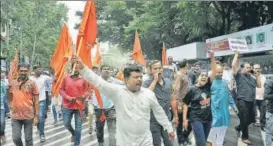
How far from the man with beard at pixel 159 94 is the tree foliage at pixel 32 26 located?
2651cm

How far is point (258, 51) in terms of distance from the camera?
1741 cm

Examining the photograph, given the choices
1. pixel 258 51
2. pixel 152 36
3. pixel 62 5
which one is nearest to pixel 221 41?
pixel 258 51

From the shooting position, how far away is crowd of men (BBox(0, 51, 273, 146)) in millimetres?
5113

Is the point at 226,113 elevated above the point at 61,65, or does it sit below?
below

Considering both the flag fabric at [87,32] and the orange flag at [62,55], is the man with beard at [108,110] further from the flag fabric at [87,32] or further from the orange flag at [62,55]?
the orange flag at [62,55]

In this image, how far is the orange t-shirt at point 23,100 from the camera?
796 cm

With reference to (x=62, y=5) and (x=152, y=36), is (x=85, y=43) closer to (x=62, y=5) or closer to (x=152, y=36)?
(x=152, y=36)

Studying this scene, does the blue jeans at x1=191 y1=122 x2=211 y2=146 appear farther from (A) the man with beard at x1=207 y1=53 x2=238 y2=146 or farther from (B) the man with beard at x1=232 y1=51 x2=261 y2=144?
(B) the man with beard at x1=232 y1=51 x2=261 y2=144

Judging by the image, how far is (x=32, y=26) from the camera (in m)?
43.3

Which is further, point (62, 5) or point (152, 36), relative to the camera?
point (62, 5)

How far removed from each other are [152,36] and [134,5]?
9.85 meters

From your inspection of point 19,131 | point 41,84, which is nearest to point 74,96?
point 19,131

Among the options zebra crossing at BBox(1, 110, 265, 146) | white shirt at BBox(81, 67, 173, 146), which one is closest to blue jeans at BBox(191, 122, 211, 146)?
white shirt at BBox(81, 67, 173, 146)

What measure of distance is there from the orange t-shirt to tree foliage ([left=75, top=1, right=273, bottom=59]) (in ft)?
52.7
